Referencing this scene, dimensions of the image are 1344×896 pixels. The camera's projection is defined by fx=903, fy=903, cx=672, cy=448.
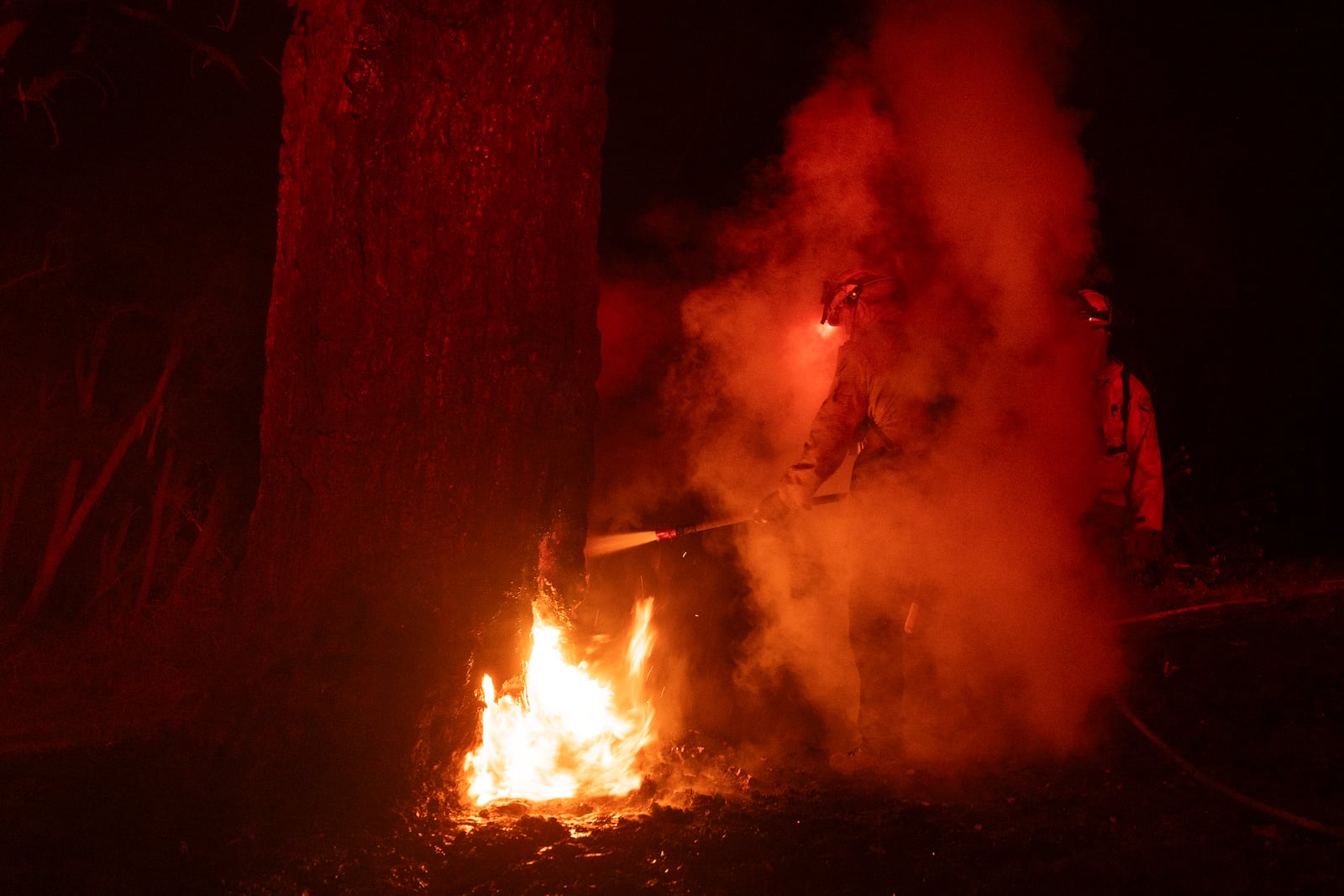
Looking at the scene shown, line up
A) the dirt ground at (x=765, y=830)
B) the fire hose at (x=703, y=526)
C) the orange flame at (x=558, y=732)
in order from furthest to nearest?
1. the fire hose at (x=703, y=526)
2. the orange flame at (x=558, y=732)
3. the dirt ground at (x=765, y=830)

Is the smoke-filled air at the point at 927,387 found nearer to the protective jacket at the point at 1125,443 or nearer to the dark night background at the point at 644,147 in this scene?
the protective jacket at the point at 1125,443

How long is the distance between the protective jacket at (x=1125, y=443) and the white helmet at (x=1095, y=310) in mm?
237

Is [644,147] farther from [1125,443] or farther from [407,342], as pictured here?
[407,342]

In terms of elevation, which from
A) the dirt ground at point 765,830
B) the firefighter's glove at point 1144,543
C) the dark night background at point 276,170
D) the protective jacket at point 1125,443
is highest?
the dark night background at point 276,170

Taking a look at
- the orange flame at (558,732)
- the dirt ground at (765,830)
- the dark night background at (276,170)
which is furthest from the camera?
the dark night background at (276,170)

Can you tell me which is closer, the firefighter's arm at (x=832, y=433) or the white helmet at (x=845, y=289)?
the firefighter's arm at (x=832, y=433)

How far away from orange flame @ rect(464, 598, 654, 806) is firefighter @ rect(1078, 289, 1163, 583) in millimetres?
2672

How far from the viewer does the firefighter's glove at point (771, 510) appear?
15.2 feet

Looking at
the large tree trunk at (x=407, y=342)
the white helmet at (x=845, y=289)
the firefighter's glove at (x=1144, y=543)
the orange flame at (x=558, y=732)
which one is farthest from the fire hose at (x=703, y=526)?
the firefighter's glove at (x=1144, y=543)

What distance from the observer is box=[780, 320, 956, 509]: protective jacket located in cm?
454

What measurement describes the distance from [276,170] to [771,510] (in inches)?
264

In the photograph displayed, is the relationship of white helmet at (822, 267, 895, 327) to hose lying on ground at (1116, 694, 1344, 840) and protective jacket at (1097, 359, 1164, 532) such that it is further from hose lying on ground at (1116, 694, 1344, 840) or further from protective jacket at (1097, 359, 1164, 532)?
hose lying on ground at (1116, 694, 1344, 840)

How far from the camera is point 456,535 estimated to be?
3.42 m

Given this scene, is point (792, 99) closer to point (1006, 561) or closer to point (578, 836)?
point (1006, 561)
